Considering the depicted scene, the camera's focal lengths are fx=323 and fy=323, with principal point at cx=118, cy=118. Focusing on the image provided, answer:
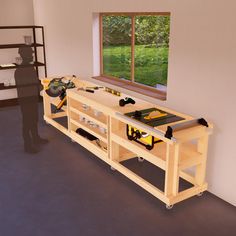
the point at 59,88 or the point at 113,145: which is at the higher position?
the point at 59,88

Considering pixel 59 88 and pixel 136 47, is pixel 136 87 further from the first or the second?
pixel 59 88

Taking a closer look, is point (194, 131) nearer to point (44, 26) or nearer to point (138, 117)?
point (138, 117)

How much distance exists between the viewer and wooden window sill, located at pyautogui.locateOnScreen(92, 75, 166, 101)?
12.6ft

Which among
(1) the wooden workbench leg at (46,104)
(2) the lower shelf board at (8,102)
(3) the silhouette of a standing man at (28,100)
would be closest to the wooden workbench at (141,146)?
(3) the silhouette of a standing man at (28,100)

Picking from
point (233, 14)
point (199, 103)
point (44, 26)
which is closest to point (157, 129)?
point (199, 103)

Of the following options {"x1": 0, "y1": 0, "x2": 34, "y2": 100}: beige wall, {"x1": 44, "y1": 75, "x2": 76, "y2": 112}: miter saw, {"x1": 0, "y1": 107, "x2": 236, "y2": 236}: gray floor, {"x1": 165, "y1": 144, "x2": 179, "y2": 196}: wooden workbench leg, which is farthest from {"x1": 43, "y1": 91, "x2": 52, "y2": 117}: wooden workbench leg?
{"x1": 165, "y1": 144, "x2": 179, "y2": 196}: wooden workbench leg

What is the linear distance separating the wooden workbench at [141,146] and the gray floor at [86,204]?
138 millimetres

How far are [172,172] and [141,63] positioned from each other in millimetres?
1869

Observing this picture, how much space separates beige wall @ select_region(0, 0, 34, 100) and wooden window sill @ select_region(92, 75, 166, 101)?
2218 mm

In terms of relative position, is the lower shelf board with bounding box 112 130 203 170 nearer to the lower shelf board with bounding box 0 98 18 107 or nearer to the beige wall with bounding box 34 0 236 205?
the beige wall with bounding box 34 0 236 205

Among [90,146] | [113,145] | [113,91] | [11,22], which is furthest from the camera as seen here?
[11,22]

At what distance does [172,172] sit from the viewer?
293cm

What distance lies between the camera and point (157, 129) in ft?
9.47

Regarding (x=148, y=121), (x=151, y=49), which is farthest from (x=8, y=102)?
(x=148, y=121)
